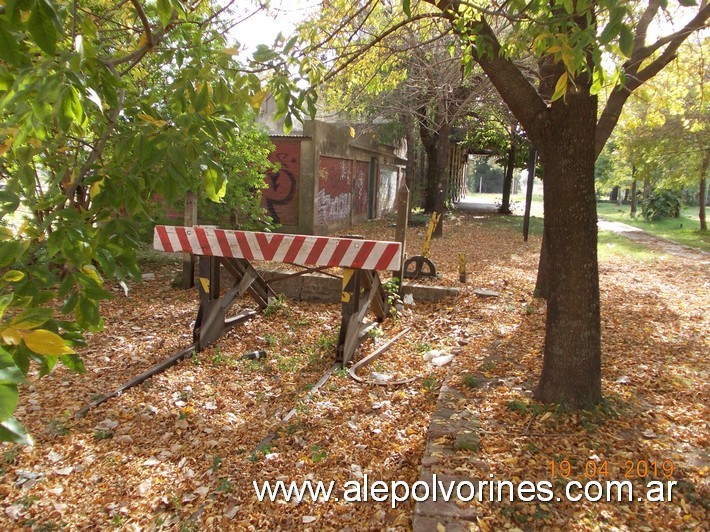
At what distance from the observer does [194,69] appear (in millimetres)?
2822

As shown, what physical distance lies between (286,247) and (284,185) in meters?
10.3

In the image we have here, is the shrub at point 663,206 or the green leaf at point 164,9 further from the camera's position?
the shrub at point 663,206

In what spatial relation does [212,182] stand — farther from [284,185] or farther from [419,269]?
[284,185]

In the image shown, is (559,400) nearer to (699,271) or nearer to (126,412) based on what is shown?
(126,412)

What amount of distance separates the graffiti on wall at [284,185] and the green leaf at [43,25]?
13891mm

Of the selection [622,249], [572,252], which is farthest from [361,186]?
[572,252]

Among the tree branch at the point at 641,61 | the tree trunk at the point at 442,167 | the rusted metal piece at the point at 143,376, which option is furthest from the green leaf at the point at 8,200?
the tree trunk at the point at 442,167

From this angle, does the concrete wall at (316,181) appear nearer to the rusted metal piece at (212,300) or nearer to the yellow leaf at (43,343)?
the rusted metal piece at (212,300)

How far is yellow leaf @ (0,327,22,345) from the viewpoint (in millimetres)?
1408

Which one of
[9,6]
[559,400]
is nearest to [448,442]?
[559,400]

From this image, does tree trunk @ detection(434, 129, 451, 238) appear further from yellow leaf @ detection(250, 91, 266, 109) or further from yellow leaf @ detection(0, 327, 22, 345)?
yellow leaf @ detection(0, 327, 22, 345)

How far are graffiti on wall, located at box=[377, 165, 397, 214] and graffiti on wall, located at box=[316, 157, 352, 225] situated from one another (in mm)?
4780

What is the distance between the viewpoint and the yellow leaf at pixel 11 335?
1408 millimetres

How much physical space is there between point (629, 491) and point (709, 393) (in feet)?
6.76
